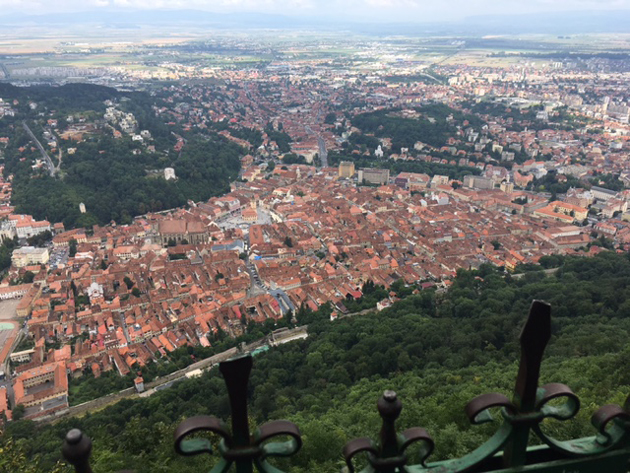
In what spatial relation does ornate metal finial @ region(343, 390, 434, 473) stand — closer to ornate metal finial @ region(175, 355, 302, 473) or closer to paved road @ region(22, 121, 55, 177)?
ornate metal finial @ region(175, 355, 302, 473)

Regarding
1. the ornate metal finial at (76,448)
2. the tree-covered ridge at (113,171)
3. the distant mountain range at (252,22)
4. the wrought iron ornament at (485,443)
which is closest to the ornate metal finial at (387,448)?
the wrought iron ornament at (485,443)

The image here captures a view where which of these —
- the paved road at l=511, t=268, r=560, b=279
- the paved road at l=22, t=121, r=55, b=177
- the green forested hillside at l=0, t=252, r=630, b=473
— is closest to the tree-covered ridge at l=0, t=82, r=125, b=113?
the paved road at l=22, t=121, r=55, b=177

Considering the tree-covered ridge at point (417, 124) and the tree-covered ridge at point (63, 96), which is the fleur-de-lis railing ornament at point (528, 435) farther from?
the tree-covered ridge at point (63, 96)

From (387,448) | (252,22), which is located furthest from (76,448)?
(252,22)

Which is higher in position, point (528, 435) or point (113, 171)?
point (528, 435)

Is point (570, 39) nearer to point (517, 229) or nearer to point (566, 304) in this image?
point (517, 229)

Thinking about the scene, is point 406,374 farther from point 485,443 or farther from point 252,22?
point 252,22

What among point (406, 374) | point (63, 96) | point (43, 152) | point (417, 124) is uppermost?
point (63, 96)
